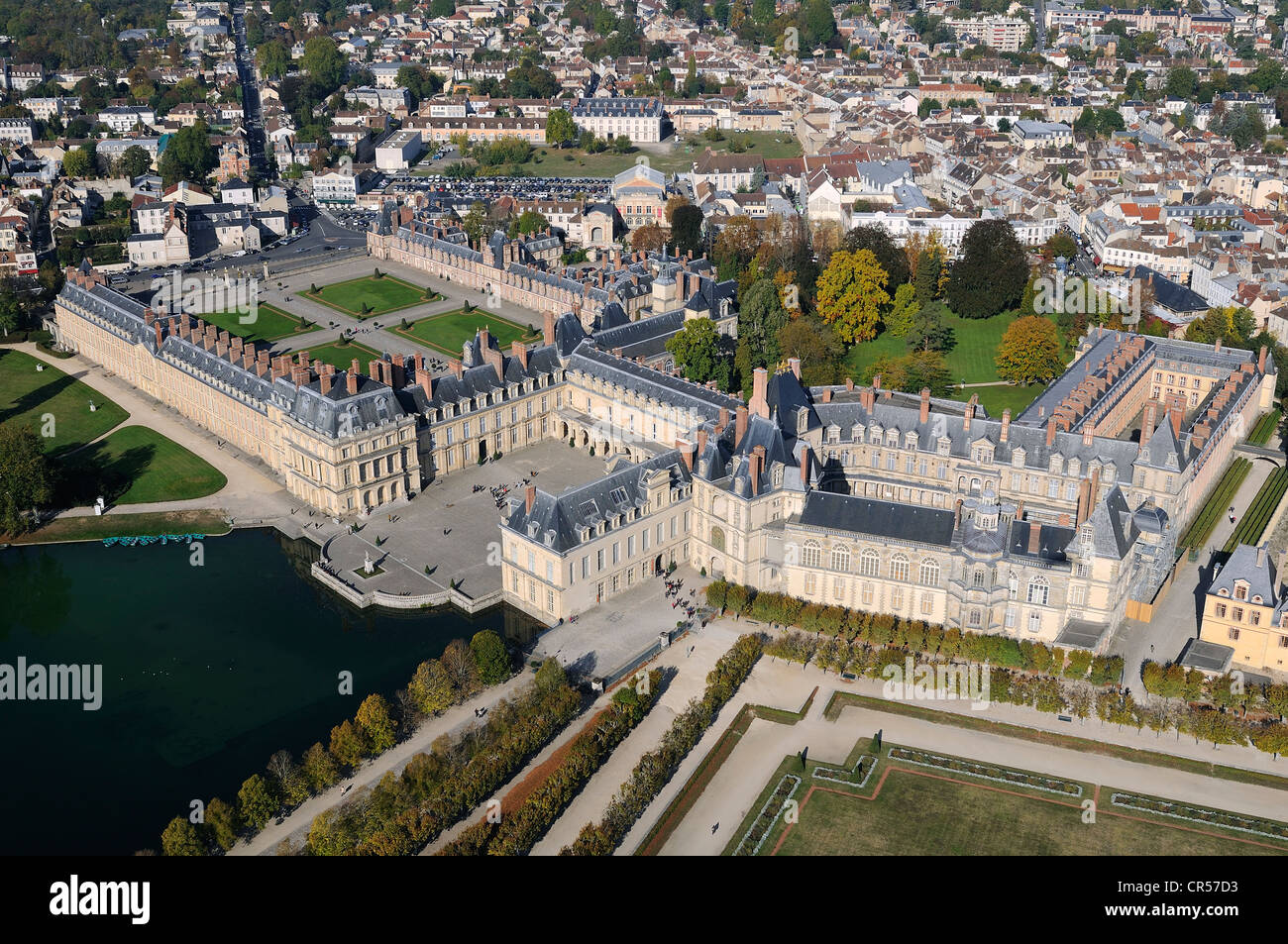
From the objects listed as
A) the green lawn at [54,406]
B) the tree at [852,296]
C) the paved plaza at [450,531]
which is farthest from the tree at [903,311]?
the green lawn at [54,406]

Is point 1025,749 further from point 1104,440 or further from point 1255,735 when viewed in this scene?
point 1104,440

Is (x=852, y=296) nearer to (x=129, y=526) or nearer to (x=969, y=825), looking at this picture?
(x=129, y=526)

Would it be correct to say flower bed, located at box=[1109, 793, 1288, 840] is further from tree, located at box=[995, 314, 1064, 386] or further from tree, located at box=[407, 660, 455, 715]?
tree, located at box=[995, 314, 1064, 386]

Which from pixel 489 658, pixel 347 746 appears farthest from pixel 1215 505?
pixel 347 746

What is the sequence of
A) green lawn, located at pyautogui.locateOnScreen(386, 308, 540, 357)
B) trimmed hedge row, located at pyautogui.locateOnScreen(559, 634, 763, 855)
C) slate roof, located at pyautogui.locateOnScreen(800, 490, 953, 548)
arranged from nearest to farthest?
trimmed hedge row, located at pyautogui.locateOnScreen(559, 634, 763, 855) → slate roof, located at pyautogui.locateOnScreen(800, 490, 953, 548) → green lawn, located at pyautogui.locateOnScreen(386, 308, 540, 357)

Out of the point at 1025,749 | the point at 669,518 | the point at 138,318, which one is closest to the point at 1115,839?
the point at 1025,749

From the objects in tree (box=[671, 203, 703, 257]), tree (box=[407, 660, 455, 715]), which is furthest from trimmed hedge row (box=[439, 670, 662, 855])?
tree (box=[671, 203, 703, 257])
